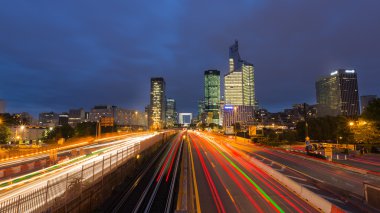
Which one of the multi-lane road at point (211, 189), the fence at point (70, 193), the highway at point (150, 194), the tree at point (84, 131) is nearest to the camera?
the fence at point (70, 193)

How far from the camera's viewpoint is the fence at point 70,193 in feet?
41.2

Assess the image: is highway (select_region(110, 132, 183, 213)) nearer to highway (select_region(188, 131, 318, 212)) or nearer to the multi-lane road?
the multi-lane road

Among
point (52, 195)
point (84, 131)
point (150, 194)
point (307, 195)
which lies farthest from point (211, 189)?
point (84, 131)

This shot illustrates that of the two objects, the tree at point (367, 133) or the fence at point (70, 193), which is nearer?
the fence at point (70, 193)

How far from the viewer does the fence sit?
1255 centimetres

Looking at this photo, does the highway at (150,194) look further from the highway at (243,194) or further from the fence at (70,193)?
the highway at (243,194)

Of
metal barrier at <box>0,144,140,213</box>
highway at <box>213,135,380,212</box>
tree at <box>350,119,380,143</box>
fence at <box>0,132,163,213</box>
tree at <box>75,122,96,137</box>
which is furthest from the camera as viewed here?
tree at <box>75,122,96,137</box>

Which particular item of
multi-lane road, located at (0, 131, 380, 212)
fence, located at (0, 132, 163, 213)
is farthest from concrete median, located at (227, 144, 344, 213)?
fence, located at (0, 132, 163, 213)

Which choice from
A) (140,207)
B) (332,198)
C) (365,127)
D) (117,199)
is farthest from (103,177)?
(365,127)

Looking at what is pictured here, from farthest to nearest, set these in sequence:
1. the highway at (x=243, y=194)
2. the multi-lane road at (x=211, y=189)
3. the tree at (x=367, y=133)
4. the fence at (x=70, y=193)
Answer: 1. the tree at (x=367, y=133)
2. the highway at (x=243, y=194)
3. the multi-lane road at (x=211, y=189)
4. the fence at (x=70, y=193)

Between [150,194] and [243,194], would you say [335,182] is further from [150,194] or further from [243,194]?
[150,194]

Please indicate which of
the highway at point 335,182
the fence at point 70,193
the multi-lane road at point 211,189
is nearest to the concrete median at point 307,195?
the multi-lane road at point 211,189

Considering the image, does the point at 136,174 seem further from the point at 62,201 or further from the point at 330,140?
the point at 330,140

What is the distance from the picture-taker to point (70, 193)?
16.1 m
